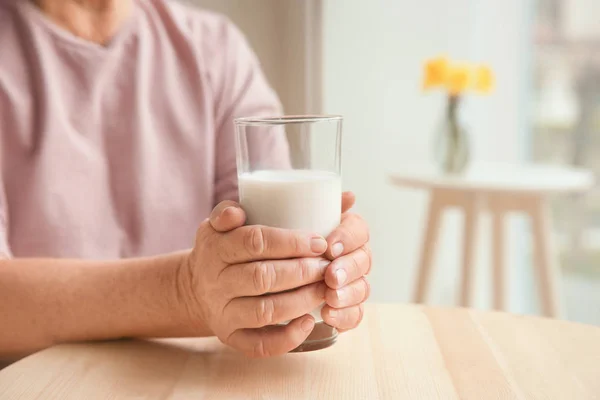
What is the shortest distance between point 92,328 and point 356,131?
198 centimetres

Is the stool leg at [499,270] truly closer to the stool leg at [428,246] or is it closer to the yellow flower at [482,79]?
the stool leg at [428,246]

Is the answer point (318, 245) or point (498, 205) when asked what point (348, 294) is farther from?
point (498, 205)

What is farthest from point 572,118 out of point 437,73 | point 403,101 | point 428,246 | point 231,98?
point 231,98

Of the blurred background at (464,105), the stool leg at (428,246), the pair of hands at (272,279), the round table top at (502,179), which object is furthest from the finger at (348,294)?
the blurred background at (464,105)

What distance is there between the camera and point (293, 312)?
2.15 feet

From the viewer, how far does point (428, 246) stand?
231 centimetres

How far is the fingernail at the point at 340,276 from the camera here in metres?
0.66

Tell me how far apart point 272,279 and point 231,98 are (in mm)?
635

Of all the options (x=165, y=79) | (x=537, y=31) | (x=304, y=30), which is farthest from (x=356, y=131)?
(x=165, y=79)

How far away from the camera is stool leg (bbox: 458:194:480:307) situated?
2121 mm

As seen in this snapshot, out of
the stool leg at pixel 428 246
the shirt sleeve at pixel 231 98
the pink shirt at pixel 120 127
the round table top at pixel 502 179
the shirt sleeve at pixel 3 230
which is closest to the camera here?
the shirt sleeve at pixel 3 230

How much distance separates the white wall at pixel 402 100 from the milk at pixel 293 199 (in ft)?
6.14

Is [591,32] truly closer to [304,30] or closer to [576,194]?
[576,194]

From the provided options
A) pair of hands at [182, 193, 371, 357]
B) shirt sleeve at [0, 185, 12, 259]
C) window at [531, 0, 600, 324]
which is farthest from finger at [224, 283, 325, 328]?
window at [531, 0, 600, 324]
